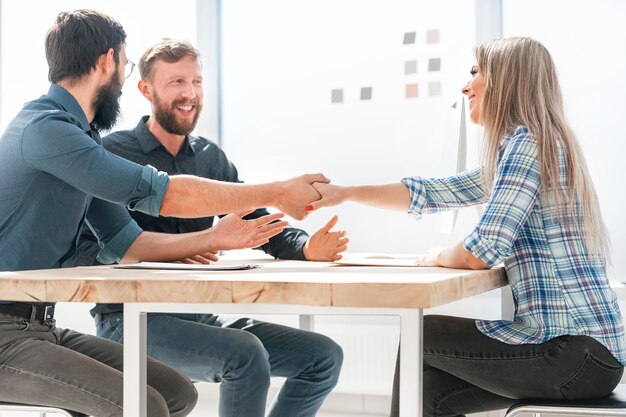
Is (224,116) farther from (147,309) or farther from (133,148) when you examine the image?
(147,309)

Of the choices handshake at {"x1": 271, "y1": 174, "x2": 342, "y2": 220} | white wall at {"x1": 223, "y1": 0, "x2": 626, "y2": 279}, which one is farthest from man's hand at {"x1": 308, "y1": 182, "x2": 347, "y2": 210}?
white wall at {"x1": 223, "y1": 0, "x2": 626, "y2": 279}

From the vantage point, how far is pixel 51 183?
72.5 inches

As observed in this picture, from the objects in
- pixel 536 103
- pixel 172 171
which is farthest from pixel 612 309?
pixel 172 171

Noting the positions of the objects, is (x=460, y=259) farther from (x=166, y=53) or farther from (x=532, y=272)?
(x=166, y=53)

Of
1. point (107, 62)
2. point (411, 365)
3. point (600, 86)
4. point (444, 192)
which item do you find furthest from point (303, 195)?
point (600, 86)

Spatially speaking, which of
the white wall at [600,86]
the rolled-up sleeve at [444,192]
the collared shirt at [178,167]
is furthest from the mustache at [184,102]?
the white wall at [600,86]

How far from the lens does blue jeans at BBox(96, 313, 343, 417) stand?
2020 millimetres

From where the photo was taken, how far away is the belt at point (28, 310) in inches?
67.0

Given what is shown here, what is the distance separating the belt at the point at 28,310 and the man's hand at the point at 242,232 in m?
0.45

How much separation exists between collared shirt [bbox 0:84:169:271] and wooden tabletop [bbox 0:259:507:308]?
0.30 meters

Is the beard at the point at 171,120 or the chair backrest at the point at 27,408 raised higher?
the beard at the point at 171,120

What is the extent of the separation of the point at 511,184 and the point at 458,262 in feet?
0.66

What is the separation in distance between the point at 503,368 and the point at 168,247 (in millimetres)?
869

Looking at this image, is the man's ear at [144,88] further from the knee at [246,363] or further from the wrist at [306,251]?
the knee at [246,363]
